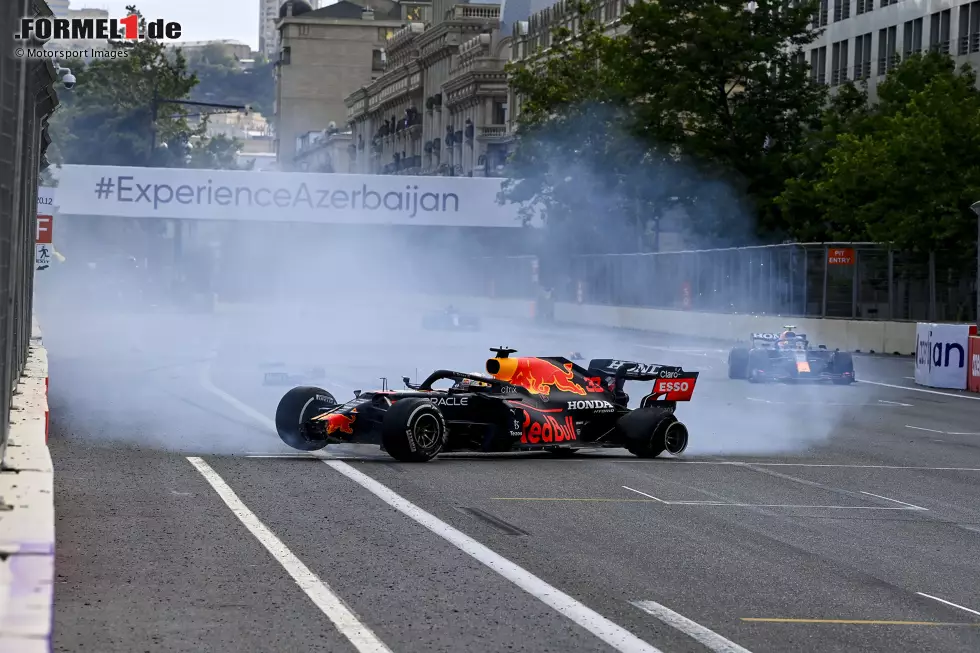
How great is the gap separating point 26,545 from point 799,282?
4512 centimetres

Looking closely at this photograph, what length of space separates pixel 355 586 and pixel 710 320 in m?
47.7

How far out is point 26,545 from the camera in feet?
25.0

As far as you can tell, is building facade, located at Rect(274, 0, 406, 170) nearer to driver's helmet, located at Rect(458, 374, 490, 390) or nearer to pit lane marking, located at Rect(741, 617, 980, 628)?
driver's helmet, located at Rect(458, 374, 490, 390)

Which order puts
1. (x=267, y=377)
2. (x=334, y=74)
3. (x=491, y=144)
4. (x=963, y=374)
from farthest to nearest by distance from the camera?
(x=334, y=74) → (x=491, y=144) → (x=963, y=374) → (x=267, y=377)

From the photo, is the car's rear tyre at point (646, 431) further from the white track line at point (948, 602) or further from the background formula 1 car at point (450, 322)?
the background formula 1 car at point (450, 322)

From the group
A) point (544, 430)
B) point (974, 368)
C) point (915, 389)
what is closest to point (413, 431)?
point (544, 430)

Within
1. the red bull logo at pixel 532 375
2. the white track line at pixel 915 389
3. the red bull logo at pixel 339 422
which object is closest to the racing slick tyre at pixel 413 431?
the red bull logo at pixel 339 422

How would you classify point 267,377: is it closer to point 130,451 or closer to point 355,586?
point 130,451

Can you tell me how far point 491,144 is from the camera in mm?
107812

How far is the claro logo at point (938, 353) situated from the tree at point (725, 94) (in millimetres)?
28473

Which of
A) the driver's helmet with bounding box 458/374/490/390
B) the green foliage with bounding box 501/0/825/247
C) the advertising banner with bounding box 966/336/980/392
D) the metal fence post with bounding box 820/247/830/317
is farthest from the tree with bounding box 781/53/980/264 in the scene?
the driver's helmet with bounding box 458/374/490/390

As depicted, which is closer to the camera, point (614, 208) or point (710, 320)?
point (710, 320)

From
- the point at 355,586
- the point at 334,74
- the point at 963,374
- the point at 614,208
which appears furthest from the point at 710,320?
the point at 334,74

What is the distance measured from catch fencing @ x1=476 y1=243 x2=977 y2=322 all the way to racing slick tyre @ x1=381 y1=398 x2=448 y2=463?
31.5 meters
